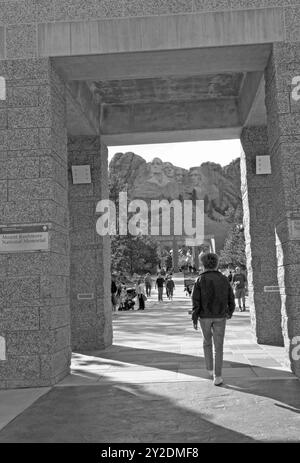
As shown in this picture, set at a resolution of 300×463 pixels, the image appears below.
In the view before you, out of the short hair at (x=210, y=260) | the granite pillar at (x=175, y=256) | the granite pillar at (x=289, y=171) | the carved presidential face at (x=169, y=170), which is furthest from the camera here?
the carved presidential face at (x=169, y=170)

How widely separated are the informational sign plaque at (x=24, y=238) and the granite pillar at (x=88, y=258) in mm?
3322

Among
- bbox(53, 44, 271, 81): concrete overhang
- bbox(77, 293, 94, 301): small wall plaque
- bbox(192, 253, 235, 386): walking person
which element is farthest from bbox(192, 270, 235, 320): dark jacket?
bbox(77, 293, 94, 301): small wall plaque

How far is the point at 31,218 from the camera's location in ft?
25.2

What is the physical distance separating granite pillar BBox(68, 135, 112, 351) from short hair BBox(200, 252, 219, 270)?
4.00 meters

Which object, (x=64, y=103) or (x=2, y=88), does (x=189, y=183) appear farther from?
(x=2, y=88)

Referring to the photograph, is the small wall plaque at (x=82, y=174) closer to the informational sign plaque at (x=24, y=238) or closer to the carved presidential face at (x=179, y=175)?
the informational sign plaque at (x=24, y=238)

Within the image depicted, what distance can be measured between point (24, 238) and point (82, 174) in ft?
11.8

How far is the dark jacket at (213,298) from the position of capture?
7004 millimetres

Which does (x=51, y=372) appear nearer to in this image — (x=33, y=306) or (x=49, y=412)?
(x=33, y=306)

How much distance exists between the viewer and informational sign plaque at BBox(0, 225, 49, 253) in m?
7.62

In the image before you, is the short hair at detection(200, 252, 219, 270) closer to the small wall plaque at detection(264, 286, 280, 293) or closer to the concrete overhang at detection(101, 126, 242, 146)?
the small wall plaque at detection(264, 286, 280, 293)

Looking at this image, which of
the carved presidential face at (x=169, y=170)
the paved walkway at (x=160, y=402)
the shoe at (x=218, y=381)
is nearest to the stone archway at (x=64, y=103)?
the paved walkway at (x=160, y=402)

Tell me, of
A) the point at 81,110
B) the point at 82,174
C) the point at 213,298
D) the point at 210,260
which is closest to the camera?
the point at 213,298

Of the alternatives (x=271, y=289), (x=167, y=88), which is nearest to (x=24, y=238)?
(x=167, y=88)
